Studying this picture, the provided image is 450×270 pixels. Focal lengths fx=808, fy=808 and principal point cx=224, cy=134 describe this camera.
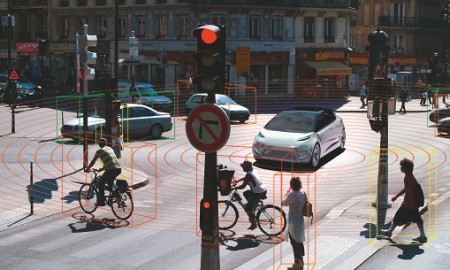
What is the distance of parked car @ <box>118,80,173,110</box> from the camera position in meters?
40.9

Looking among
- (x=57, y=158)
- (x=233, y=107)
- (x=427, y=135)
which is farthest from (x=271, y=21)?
(x=57, y=158)

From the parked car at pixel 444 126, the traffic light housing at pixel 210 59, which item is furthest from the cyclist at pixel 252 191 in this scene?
the parked car at pixel 444 126

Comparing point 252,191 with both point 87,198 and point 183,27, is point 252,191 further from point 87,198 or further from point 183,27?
point 183,27

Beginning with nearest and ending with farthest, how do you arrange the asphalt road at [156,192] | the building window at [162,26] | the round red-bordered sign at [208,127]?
the round red-bordered sign at [208,127] → the asphalt road at [156,192] → the building window at [162,26]

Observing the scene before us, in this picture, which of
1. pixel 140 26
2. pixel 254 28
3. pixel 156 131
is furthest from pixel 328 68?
pixel 156 131

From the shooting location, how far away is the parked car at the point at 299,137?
2253 centimetres

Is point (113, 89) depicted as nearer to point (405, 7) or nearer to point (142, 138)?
point (142, 138)

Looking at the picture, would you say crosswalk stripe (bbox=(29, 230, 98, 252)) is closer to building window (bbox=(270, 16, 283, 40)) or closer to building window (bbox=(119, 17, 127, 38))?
building window (bbox=(270, 16, 283, 40))

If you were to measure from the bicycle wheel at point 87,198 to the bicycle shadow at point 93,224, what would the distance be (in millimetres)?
241

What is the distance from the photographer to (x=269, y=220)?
15.3 m

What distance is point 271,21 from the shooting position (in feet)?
185

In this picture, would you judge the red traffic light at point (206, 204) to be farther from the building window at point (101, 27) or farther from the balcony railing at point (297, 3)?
the building window at point (101, 27)

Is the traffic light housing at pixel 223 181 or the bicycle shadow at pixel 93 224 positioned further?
the bicycle shadow at pixel 93 224

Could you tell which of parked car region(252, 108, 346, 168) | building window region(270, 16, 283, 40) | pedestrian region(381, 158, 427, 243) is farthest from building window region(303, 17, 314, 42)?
pedestrian region(381, 158, 427, 243)
